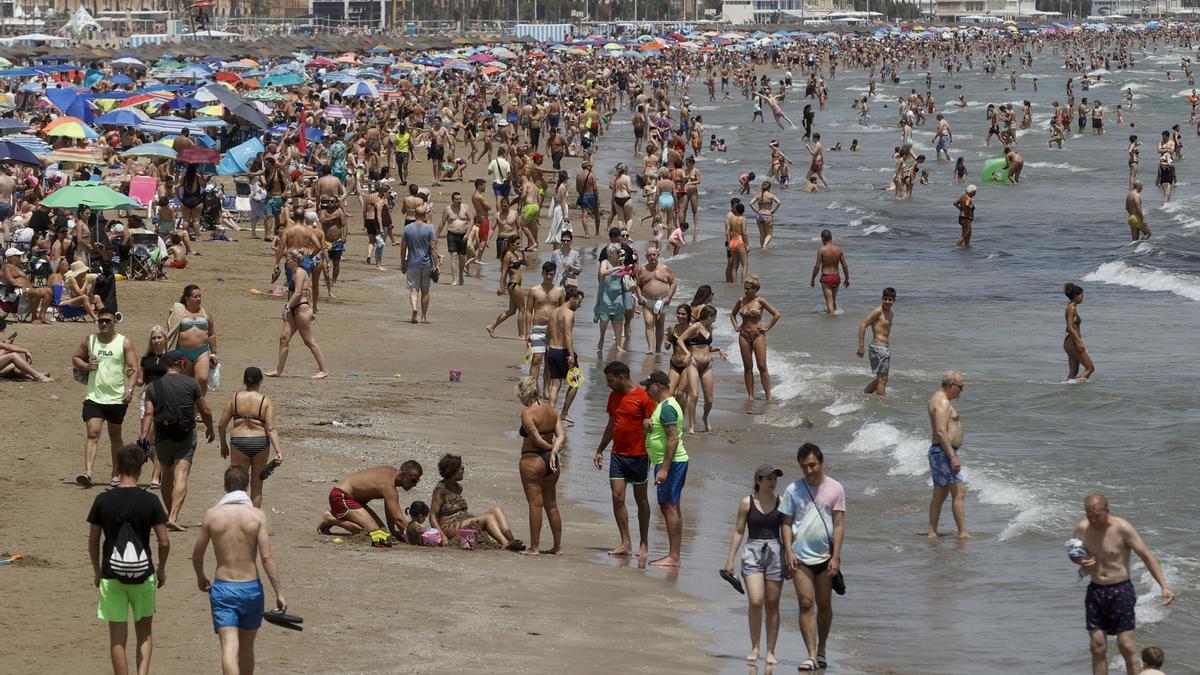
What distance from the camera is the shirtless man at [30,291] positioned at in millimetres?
16562

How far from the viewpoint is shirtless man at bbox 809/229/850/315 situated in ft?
65.8

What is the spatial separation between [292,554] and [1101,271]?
66.7 feet

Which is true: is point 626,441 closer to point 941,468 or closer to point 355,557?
point 355,557

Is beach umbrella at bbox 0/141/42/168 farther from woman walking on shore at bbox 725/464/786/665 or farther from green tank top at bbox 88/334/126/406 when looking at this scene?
woman walking on shore at bbox 725/464/786/665

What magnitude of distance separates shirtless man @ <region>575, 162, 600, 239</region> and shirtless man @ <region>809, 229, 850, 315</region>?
19.2 feet

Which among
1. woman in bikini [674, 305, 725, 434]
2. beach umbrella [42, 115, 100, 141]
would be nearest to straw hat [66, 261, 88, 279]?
woman in bikini [674, 305, 725, 434]

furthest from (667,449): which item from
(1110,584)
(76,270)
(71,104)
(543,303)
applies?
(71,104)

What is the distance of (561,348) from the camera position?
13922mm

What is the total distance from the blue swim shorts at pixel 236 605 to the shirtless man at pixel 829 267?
1310 cm

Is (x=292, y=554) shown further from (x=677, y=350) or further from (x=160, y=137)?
(x=160, y=137)

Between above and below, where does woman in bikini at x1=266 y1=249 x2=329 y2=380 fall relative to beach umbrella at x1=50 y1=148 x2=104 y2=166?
below

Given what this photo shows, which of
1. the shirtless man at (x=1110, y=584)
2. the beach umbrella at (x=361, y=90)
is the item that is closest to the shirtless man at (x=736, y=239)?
the shirtless man at (x=1110, y=584)

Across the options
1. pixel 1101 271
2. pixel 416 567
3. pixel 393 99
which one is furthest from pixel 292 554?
pixel 393 99

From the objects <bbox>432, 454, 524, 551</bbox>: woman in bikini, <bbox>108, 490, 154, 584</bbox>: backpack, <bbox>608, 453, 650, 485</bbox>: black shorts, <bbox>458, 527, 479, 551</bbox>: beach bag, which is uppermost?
<bbox>108, 490, 154, 584</bbox>: backpack
